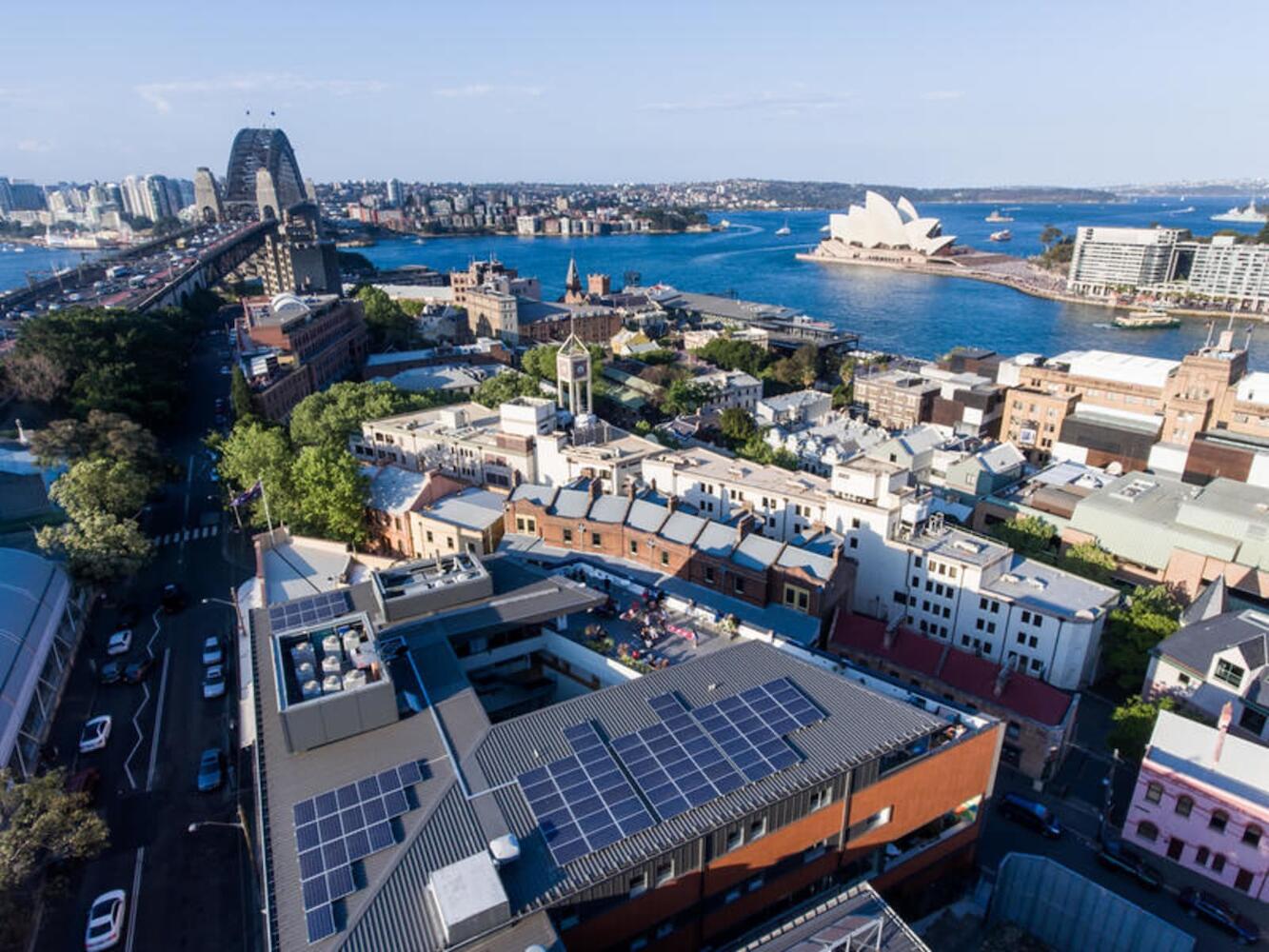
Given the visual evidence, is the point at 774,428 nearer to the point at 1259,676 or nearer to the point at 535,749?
the point at 1259,676

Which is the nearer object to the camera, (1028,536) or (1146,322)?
(1028,536)

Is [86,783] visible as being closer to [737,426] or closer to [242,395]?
[242,395]

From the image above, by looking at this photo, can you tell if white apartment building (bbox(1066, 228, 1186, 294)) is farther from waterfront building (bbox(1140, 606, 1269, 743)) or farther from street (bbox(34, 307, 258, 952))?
street (bbox(34, 307, 258, 952))

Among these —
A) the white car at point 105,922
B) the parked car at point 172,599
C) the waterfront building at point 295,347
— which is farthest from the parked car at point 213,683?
the waterfront building at point 295,347

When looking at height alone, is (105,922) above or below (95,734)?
above

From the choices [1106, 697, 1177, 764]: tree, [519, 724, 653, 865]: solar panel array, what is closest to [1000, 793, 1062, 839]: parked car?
[1106, 697, 1177, 764]: tree

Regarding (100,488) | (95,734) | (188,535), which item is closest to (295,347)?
(188,535)
